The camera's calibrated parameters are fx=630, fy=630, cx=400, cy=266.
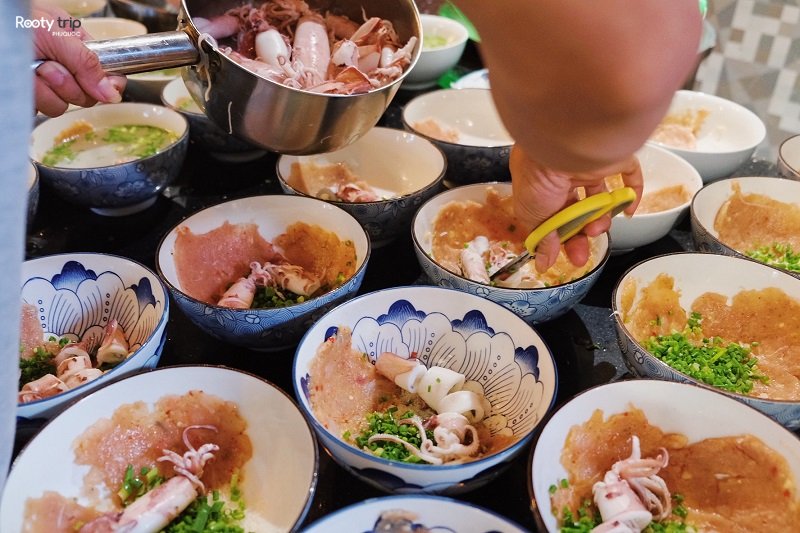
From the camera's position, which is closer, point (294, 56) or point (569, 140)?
point (569, 140)

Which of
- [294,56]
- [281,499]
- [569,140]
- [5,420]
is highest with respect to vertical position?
[569,140]

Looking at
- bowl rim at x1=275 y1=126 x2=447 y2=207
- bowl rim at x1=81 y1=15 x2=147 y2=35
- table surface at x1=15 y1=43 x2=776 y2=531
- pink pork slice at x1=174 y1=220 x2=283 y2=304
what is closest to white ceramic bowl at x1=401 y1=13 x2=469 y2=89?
table surface at x1=15 y1=43 x2=776 y2=531

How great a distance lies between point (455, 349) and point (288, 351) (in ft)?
1.00

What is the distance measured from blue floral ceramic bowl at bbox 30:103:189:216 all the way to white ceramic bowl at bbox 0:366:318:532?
1.91 ft

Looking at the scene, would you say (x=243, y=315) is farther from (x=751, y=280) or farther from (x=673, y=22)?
(x=751, y=280)

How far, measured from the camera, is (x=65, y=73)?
90cm

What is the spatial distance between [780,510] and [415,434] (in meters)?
0.52

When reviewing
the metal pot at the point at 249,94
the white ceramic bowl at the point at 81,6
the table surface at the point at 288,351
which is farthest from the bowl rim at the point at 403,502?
the white ceramic bowl at the point at 81,6

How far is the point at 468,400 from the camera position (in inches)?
39.7

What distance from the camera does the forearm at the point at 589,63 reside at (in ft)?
1.47

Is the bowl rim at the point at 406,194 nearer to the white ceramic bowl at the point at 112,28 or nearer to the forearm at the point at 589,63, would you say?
the forearm at the point at 589,63

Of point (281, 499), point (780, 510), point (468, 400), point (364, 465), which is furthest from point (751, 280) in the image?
point (281, 499)

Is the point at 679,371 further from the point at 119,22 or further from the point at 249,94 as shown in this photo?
the point at 119,22

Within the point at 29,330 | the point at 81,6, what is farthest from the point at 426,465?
the point at 81,6
